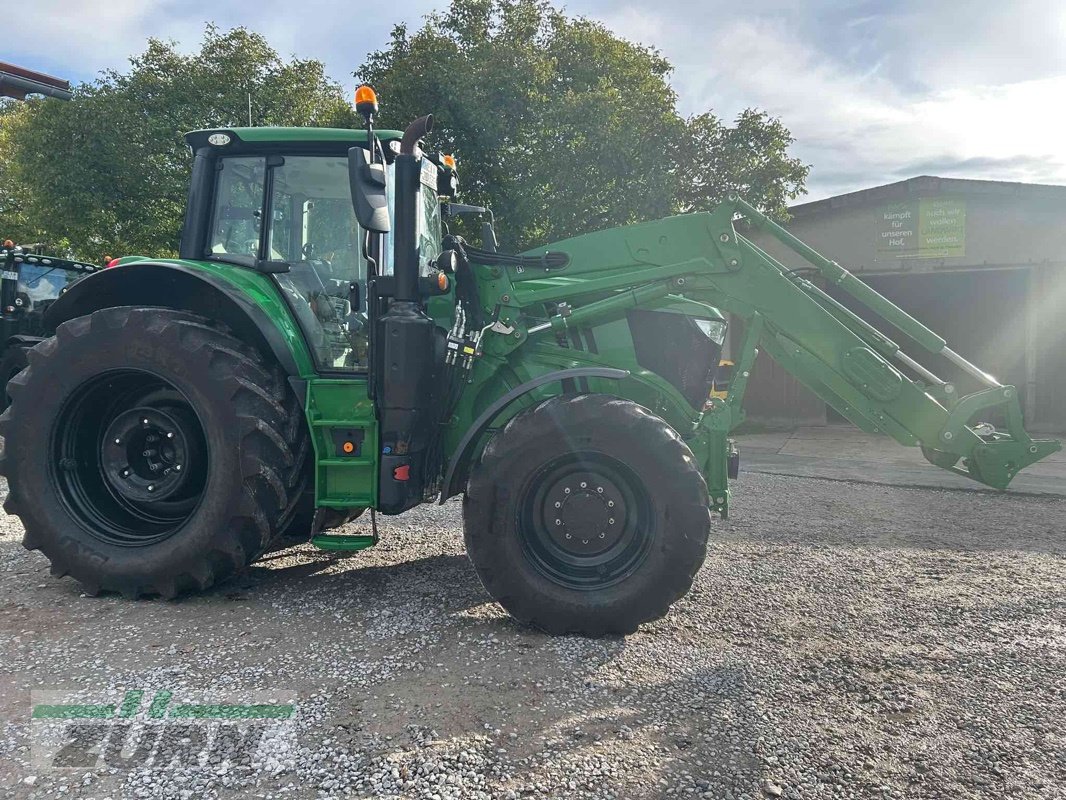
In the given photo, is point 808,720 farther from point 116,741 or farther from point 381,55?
point 381,55

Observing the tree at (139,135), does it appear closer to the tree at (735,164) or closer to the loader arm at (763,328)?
the tree at (735,164)

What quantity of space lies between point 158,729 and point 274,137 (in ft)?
9.82

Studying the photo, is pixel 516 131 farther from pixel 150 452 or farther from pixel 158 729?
pixel 158 729

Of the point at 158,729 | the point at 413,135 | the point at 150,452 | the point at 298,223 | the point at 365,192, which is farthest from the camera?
the point at 298,223

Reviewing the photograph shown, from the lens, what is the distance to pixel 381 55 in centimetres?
1210

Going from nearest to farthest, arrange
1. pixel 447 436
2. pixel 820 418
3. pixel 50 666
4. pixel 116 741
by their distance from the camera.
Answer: pixel 116 741 < pixel 50 666 < pixel 447 436 < pixel 820 418

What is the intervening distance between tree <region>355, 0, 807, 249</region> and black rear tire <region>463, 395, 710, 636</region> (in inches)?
316

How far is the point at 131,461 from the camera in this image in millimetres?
4000

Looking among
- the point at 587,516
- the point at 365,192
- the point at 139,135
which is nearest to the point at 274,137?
the point at 365,192

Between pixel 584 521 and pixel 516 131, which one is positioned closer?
pixel 584 521

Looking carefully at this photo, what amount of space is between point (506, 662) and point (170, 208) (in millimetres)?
13553

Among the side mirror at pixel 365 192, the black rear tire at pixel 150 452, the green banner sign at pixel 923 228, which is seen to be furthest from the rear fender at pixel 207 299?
the green banner sign at pixel 923 228

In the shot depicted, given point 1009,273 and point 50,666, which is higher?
point 1009,273

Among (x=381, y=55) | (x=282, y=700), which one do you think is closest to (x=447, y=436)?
(x=282, y=700)
